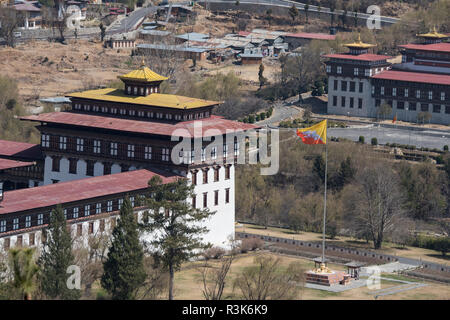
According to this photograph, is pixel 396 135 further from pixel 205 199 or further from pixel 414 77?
pixel 205 199

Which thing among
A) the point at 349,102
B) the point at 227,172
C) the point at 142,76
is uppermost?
the point at 142,76

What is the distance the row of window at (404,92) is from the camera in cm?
17162

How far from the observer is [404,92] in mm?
174625

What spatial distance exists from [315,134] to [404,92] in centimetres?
6616

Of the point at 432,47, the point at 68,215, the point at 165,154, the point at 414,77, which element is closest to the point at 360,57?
the point at 414,77

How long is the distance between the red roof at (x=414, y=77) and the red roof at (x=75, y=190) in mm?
66397

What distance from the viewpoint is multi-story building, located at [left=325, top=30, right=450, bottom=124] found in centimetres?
17225

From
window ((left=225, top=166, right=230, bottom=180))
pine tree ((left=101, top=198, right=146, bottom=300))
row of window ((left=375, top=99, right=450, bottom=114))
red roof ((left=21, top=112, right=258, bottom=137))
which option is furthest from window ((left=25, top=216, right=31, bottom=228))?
row of window ((left=375, top=99, right=450, bottom=114))

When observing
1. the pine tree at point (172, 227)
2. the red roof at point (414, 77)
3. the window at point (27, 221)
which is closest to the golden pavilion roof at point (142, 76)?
the pine tree at point (172, 227)

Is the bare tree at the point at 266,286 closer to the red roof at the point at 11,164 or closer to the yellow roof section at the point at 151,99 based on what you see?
the yellow roof section at the point at 151,99

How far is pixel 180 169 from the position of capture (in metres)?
115

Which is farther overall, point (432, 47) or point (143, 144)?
point (432, 47)
